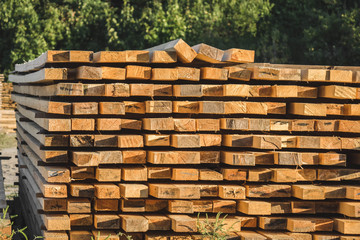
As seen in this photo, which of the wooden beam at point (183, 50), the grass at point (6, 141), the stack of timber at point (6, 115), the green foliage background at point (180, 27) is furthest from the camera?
the green foliage background at point (180, 27)

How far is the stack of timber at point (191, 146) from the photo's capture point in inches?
184

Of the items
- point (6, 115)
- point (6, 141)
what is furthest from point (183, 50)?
point (6, 115)

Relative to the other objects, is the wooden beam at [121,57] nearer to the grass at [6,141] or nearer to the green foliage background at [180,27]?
the grass at [6,141]

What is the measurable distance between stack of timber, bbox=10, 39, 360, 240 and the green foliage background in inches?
782

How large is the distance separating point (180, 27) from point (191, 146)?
2193 cm

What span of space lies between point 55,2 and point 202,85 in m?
24.9

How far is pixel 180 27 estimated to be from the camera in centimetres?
2612

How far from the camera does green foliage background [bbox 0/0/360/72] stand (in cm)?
2470

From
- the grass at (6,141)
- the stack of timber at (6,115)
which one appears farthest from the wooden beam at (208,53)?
the stack of timber at (6,115)

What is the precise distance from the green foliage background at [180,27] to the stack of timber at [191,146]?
1986 cm

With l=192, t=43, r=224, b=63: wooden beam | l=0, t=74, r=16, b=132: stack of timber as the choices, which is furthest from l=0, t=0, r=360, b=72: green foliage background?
l=192, t=43, r=224, b=63: wooden beam

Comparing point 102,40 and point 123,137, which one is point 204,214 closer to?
point 123,137

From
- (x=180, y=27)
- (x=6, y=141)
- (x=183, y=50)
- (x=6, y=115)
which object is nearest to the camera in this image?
(x=183, y=50)

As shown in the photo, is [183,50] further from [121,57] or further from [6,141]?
[6,141]
